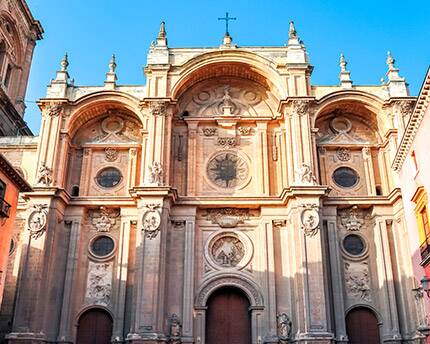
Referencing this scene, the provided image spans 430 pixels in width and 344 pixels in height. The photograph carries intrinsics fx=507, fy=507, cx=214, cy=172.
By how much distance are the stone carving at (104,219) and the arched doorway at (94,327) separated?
3.90 meters

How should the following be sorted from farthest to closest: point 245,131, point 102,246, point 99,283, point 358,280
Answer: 1. point 245,131
2. point 102,246
3. point 99,283
4. point 358,280

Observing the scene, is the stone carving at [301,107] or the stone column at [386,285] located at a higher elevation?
the stone carving at [301,107]

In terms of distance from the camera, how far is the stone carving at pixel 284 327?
71.9 ft

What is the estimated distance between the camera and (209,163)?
86.1 feet

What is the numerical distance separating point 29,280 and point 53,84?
10418 millimetres

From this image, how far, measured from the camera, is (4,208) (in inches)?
778

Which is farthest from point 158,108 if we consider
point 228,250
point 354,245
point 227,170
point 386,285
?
point 386,285

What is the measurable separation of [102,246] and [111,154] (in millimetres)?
4859

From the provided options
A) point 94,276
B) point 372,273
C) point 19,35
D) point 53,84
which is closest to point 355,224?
point 372,273

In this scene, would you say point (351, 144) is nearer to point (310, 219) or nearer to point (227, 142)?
point (310, 219)

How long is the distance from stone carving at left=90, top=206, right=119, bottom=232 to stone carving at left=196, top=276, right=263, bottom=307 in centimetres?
559

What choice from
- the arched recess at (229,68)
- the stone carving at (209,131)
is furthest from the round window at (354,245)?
the stone carving at (209,131)

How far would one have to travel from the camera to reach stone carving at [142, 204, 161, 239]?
75.1 feet

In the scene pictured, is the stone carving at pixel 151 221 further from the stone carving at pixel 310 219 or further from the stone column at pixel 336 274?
the stone column at pixel 336 274
